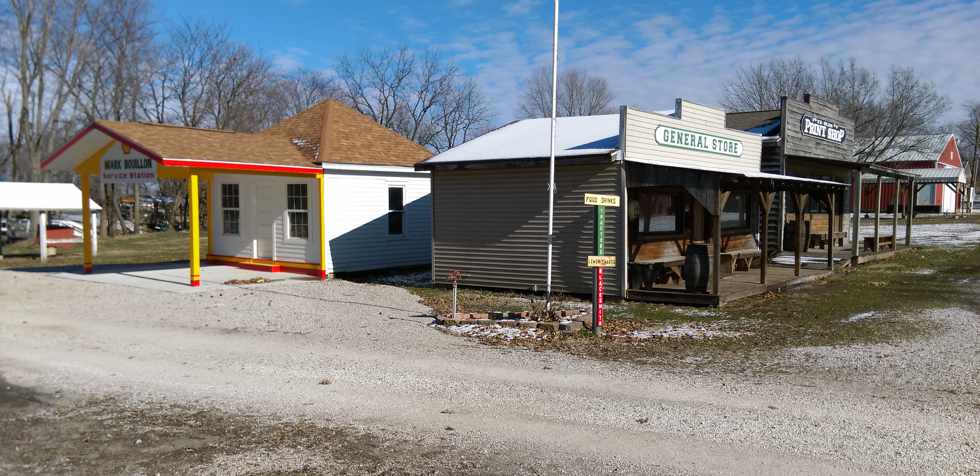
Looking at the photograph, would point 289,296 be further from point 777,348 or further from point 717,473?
point 717,473

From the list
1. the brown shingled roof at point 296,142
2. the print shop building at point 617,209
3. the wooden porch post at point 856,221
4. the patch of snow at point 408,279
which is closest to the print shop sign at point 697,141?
the print shop building at point 617,209

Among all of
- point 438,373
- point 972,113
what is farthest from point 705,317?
point 972,113

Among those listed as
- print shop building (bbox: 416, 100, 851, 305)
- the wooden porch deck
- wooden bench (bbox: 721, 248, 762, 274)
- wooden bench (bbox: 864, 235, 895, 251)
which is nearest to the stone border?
the wooden porch deck

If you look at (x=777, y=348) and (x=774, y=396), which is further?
(x=777, y=348)

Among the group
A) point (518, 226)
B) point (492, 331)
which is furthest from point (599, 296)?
point (518, 226)

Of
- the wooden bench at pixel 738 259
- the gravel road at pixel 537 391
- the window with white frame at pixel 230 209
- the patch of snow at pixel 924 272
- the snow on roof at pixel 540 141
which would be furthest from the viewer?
the window with white frame at pixel 230 209

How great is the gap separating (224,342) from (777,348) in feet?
22.4

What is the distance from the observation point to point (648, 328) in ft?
34.0

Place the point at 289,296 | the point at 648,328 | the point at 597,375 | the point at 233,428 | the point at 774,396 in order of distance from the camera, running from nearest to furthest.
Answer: the point at 233,428 → the point at 774,396 → the point at 597,375 → the point at 648,328 → the point at 289,296

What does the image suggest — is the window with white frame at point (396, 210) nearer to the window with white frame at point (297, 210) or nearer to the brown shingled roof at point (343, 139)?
the brown shingled roof at point (343, 139)

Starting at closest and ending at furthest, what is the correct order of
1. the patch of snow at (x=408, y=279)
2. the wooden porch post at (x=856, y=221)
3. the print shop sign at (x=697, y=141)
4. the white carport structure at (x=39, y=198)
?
the print shop sign at (x=697, y=141), the patch of snow at (x=408, y=279), the wooden porch post at (x=856, y=221), the white carport structure at (x=39, y=198)

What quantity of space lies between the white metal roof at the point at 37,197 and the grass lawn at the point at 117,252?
1590 millimetres

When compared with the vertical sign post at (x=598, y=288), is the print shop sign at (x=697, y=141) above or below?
above

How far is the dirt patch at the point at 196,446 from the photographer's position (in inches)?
191
